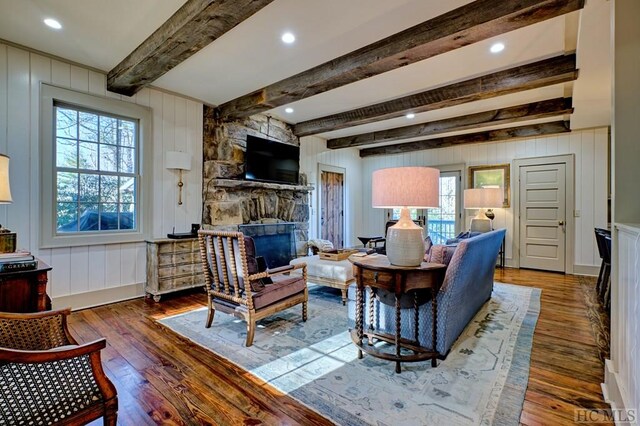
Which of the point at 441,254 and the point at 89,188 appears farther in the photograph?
the point at 89,188

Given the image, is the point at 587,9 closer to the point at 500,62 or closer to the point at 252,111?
the point at 500,62

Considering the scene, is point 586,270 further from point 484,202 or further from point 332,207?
point 332,207

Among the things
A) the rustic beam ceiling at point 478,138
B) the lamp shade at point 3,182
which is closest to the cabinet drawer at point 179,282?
the lamp shade at point 3,182

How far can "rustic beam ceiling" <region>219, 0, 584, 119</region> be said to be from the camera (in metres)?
2.15

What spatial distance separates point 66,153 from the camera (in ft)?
11.2

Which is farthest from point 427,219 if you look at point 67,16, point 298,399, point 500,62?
point 67,16

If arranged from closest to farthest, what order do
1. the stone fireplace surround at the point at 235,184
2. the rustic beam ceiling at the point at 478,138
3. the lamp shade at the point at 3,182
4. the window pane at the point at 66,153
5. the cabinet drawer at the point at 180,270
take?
the lamp shade at the point at 3,182 < the window pane at the point at 66,153 < the cabinet drawer at the point at 180,270 < the stone fireplace surround at the point at 235,184 < the rustic beam ceiling at the point at 478,138

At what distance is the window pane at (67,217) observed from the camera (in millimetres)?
3355

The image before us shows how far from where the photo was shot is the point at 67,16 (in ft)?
8.36

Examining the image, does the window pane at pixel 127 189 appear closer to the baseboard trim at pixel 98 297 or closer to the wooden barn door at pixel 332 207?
the baseboard trim at pixel 98 297

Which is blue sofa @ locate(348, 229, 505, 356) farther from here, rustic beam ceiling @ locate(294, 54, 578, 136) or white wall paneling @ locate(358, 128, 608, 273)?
white wall paneling @ locate(358, 128, 608, 273)

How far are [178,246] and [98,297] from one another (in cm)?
104

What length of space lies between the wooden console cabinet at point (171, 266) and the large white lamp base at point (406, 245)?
2.92 meters

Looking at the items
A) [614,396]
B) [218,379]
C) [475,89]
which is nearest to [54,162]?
[218,379]
